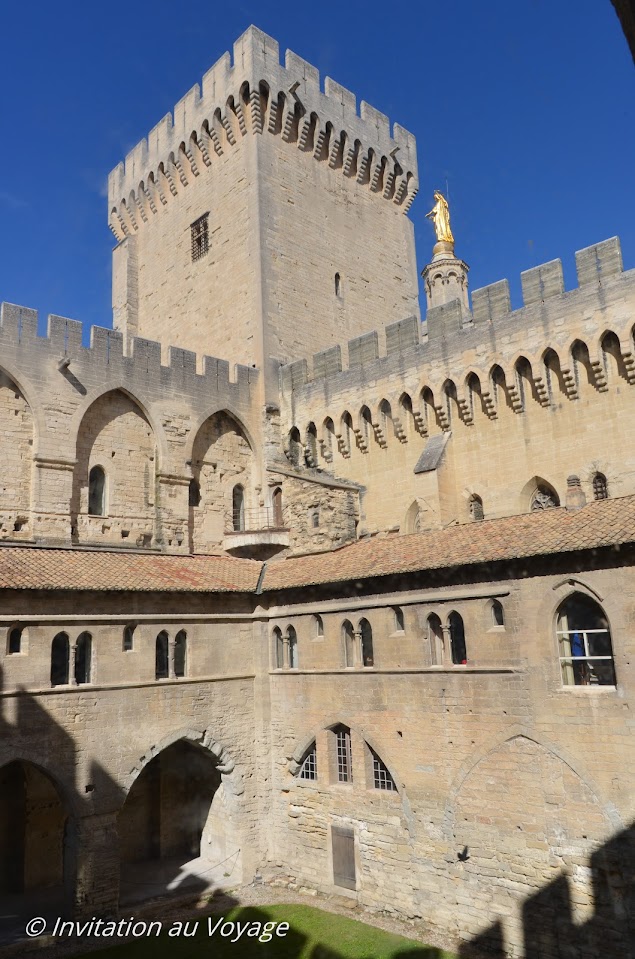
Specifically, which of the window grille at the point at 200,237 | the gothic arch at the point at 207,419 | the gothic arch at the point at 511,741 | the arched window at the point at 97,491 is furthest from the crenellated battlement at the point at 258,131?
the gothic arch at the point at 511,741

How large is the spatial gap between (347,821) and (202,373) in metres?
14.0

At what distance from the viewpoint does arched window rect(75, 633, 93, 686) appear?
16.4 metres

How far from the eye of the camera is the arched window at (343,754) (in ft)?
56.5

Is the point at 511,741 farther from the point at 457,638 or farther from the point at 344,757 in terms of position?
the point at 344,757

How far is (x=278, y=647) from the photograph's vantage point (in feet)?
63.1

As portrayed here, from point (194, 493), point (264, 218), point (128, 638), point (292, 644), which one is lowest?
point (292, 644)

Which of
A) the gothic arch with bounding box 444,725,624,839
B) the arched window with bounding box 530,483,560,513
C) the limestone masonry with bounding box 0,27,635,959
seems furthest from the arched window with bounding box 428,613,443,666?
the arched window with bounding box 530,483,560,513

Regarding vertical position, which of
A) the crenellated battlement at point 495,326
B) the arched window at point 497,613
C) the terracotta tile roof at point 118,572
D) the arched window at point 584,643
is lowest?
the arched window at point 584,643

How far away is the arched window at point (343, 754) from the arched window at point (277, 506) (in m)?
8.64

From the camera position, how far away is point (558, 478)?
19469 millimetres

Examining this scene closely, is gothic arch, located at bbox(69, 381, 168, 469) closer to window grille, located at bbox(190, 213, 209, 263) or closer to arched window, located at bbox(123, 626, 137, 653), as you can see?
arched window, located at bbox(123, 626, 137, 653)

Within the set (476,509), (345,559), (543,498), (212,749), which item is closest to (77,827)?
(212,749)

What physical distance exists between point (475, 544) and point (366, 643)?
11.2 feet

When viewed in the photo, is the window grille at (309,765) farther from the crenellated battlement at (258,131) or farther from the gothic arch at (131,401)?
the crenellated battlement at (258,131)
